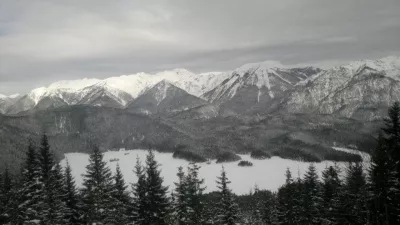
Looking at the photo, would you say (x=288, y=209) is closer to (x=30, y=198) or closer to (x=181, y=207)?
(x=181, y=207)

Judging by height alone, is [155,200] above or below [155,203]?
above

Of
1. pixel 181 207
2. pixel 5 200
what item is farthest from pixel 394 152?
pixel 5 200

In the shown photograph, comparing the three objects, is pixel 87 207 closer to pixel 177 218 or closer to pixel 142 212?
pixel 142 212

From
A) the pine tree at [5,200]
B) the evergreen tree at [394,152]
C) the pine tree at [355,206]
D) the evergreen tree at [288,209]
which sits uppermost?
the evergreen tree at [394,152]

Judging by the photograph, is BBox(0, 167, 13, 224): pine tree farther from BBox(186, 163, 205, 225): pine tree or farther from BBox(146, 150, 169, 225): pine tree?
BBox(186, 163, 205, 225): pine tree

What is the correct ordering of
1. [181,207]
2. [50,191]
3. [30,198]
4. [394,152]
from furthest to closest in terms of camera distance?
[181,207], [30,198], [50,191], [394,152]

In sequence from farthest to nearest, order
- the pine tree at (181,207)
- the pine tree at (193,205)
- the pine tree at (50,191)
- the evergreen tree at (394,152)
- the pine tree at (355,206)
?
the pine tree at (355,206) → the pine tree at (181,207) → the pine tree at (193,205) → the pine tree at (50,191) → the evergreen tree at (394,152)

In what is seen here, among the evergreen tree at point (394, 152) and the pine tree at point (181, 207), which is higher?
the evergreen tree at point (394, 152)

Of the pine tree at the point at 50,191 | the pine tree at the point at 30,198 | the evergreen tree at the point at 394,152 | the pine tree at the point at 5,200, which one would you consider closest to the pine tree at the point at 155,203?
the pine tree at the point at 50,191

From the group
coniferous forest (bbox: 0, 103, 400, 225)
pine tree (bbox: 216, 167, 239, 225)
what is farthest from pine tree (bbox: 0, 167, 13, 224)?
pine tree (bbox: 216, 167, 239, 225)

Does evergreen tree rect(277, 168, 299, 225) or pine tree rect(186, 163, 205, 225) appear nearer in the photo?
pine tree rect(186, 163, 205, 225)

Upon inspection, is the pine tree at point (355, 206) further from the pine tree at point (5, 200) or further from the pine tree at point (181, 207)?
the pine tree at point (5, 200)

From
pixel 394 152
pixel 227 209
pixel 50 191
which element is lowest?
pixel 227 209

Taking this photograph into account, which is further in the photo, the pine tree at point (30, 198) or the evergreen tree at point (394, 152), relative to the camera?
the pine tree at point (30, 198)
